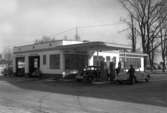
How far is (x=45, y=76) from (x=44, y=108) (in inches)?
731

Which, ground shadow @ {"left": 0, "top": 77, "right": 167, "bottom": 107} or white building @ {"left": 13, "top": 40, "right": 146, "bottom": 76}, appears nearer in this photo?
ground shadow @ {"left": 0, "top": 77, "right": 167, "bottom": 107}

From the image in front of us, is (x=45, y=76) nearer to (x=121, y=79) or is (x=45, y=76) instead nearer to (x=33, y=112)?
(x=121, y=79)

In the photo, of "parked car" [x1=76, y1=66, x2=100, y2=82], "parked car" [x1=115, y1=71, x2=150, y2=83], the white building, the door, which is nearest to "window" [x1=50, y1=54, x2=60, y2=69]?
the white building

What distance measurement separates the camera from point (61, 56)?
26094mm

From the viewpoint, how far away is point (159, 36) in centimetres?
4622

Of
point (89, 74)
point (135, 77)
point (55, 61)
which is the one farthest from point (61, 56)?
point (135, 77)

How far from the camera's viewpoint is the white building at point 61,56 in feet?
80.9

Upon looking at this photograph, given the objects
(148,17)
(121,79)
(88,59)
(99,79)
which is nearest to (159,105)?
(121,79)

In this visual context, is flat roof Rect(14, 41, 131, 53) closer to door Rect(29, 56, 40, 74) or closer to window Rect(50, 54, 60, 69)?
window Rect(50, 54, 60, 69)

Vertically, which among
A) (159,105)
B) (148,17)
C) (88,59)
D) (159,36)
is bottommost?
(159,105)

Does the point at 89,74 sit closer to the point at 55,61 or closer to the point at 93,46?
the point at 93,46

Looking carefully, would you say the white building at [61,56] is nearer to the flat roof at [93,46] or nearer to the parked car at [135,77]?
the flat roof at [93,46]

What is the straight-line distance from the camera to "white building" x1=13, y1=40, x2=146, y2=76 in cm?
2465

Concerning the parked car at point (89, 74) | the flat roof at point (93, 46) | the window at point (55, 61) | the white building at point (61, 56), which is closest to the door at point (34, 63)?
the white building at point (61, 56)
